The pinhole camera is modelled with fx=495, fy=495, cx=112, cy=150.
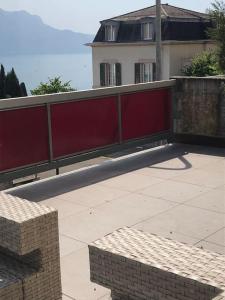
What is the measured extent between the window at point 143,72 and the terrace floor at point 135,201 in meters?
32.5

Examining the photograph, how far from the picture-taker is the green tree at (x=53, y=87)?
124 feet

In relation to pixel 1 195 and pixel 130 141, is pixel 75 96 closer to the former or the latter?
pixel 130 141

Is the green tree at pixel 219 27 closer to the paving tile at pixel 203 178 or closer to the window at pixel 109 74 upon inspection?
the paving tile at pixel 203 178

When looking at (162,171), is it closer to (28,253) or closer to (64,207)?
(64,207)

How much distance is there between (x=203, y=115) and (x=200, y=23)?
3519 cm

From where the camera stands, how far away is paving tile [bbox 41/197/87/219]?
772 cm

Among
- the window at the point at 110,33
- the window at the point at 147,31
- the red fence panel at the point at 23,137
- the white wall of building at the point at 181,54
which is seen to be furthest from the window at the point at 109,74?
the red fence panel at the point at 23,137

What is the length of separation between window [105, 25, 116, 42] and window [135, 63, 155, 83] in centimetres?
457

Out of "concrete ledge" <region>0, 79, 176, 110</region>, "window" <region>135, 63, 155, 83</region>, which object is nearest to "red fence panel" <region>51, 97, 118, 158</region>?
"concrete ledge" <region>0, 79, 176, 110</region>

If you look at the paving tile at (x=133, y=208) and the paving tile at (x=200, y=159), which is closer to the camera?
the paving tile at (x=133, y=208)

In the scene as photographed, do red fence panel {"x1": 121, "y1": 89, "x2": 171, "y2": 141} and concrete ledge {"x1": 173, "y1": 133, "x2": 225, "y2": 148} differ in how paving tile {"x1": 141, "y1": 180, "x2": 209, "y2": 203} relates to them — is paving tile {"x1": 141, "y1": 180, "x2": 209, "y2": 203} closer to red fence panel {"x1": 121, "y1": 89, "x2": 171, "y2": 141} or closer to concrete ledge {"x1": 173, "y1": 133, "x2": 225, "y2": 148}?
red fence panel {"x1": 121, "y1": 89, "x2": 171, "y2": 141}

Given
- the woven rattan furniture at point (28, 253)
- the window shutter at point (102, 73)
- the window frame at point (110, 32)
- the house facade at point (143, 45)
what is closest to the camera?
the woven rattan furniture at point (28, 253)

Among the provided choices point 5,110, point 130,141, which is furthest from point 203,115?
point 5,110

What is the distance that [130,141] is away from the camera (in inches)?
445
